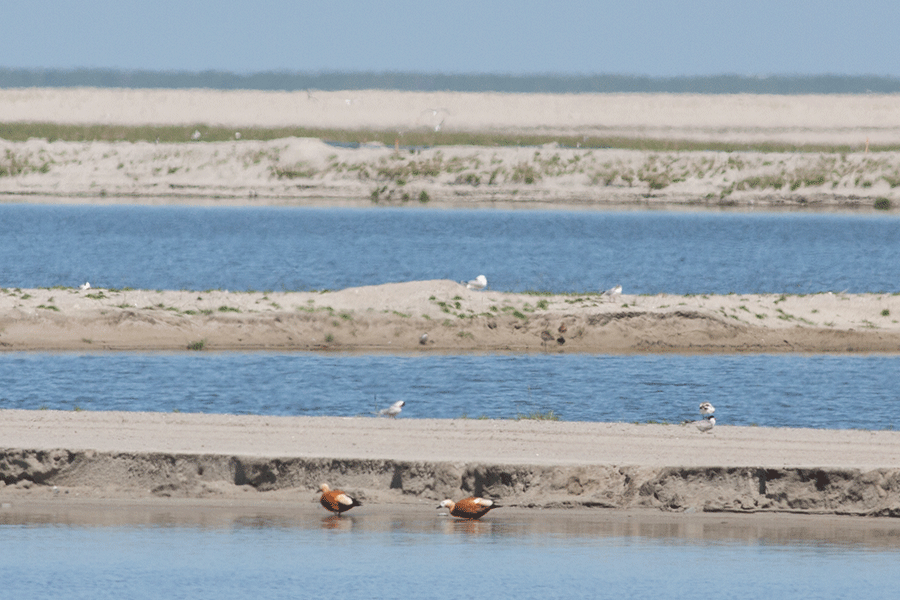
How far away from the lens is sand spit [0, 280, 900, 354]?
31.2 metres

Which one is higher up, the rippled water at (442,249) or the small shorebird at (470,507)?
the small shorebird at (470,507)

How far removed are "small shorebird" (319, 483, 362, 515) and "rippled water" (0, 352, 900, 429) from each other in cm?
652

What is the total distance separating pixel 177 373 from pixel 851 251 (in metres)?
33.9

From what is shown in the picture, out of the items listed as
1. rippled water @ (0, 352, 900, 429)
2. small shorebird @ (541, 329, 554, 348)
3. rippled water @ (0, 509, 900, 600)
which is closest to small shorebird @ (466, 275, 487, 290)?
small shorebird @ (541, 329, 554, 348)

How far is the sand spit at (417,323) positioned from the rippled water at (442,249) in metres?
6.42

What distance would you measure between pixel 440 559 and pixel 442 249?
3983 centimetres

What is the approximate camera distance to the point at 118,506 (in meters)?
16.5

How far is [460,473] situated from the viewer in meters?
16.5

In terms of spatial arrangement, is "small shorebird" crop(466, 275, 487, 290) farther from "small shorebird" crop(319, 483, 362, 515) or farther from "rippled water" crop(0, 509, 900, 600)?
"small shorebird" crop(319, 483, 362, 515)

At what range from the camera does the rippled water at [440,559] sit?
13.3m

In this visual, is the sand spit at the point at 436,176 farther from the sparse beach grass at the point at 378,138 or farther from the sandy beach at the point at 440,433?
the sparse beach grass at the point at 378,138

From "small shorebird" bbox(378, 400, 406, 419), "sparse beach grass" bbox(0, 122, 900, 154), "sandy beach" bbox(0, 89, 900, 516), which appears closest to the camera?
"sandy beach" bbox(0, 89, 900, 516)

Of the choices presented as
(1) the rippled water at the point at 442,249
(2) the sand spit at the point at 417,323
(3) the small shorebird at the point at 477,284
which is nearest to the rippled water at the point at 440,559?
Result: (2) the sand spit at the point at 417,323

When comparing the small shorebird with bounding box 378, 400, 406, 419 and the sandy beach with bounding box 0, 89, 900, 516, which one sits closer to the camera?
the sandy beach with bounding box 0, 89, 900, 516
